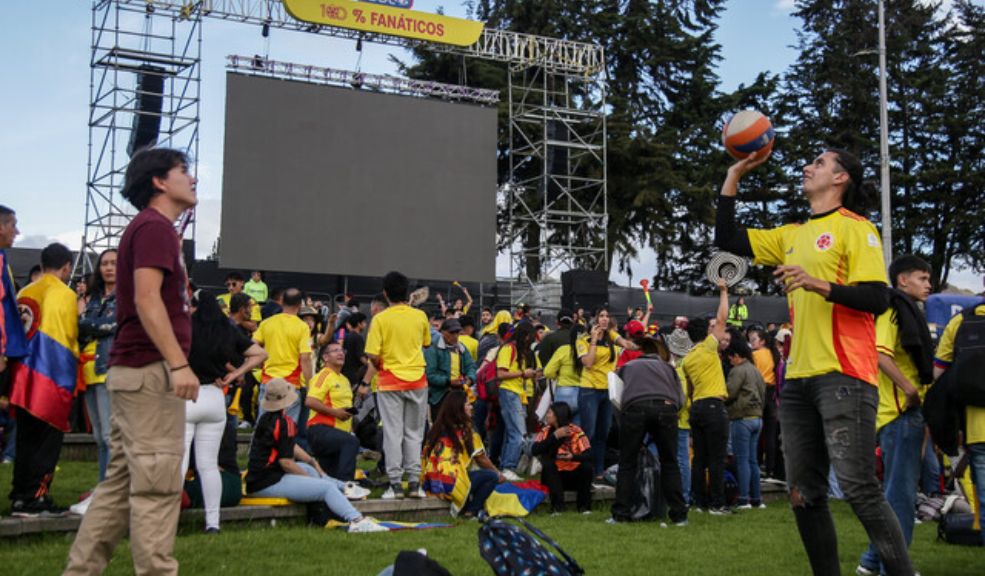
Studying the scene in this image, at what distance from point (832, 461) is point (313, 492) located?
4.55 meters

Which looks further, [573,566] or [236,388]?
[236,388]

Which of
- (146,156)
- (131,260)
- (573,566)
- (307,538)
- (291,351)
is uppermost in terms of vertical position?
(146,156)

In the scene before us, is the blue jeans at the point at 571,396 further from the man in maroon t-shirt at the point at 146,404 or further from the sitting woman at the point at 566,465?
the man in maroon t-shirt at the point at 146,404

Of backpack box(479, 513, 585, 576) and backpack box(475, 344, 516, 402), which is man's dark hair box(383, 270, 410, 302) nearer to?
backpack box(475, 344, 516, 402)

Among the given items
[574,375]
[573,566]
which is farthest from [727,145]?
[574,375]

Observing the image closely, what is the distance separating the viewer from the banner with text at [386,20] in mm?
25094

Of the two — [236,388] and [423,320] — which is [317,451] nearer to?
[236,388]

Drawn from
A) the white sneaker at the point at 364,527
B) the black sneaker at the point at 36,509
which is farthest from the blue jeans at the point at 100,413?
the white sneaker at the point at 364,527

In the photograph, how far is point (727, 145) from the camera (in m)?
5.09

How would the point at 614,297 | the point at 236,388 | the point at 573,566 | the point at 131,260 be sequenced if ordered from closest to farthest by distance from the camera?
the point at 131,260, the point at 573,566, the point at 236,388, the point at 614,297

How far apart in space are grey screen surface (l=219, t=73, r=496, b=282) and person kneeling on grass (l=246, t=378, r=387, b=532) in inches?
622

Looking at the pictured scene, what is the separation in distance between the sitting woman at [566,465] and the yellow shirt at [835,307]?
505 centimetres

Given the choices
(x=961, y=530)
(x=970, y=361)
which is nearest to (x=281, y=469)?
(x=970, y=361)

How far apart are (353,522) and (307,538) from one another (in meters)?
0.57
